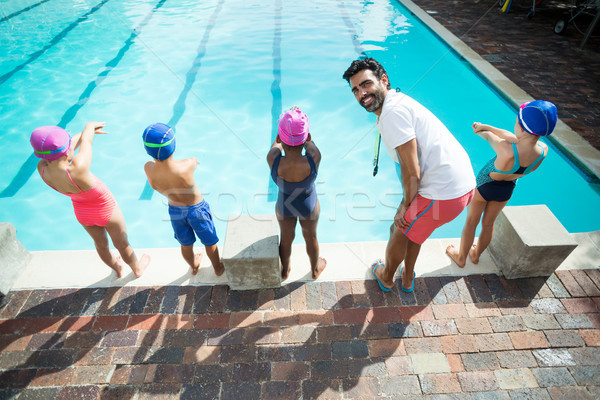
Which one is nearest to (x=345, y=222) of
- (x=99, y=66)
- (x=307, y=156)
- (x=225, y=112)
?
(x=307, y=156)

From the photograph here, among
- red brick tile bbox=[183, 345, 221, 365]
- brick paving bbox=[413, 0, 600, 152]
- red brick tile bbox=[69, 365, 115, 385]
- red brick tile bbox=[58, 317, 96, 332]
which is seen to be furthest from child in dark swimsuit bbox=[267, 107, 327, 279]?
brick paving bbox=[413, 0, 600, 152]

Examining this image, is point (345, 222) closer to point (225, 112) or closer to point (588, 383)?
point (588, 383)

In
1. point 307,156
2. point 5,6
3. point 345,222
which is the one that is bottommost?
point 345,222

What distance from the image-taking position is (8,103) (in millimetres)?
7074

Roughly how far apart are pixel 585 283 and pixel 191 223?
12.4 feet

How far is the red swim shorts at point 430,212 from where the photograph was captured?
2.29 meters

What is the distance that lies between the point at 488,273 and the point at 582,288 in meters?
0.81

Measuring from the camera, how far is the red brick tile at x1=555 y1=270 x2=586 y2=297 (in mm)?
3005

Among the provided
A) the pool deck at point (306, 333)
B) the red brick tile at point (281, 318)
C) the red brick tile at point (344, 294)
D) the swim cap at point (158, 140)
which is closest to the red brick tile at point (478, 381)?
the pool deck at point (306, 333)

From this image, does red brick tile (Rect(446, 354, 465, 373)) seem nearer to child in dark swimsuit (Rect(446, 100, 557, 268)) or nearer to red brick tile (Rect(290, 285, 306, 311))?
child in dark swimsuit (Rect(446, 100, 557, 268))

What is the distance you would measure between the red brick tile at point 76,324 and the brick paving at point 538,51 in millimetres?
7121

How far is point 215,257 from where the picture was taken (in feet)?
10.5

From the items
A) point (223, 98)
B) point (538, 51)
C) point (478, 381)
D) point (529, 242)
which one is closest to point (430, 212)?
point (529, 242)

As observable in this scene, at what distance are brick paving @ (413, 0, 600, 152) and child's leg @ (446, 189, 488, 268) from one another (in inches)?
144
